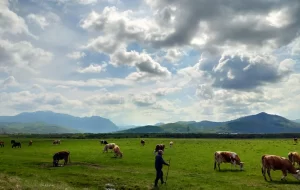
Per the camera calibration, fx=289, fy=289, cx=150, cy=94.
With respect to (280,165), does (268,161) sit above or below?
above

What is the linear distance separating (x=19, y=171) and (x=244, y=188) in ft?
82.9

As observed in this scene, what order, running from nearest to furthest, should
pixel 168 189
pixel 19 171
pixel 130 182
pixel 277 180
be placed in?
pixel 168 189 < pixel 130 182 < pixel 277 180 < pixel 19 171

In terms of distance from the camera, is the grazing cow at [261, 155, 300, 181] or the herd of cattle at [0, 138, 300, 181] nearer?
the grazing cow at [261, 155, 300, 181]

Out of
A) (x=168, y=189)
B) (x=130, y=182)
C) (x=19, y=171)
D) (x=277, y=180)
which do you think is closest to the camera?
(x=168, y=189)

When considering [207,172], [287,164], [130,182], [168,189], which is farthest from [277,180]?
[130,182]

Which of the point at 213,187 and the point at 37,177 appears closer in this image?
the point at 213,187

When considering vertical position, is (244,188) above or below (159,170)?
below

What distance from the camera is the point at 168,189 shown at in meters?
24.8

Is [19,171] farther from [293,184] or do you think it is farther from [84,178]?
[293,184]

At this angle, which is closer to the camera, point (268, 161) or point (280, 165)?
point (280, 165)

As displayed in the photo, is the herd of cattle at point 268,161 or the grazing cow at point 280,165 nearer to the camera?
the grazing cow at point 280,165

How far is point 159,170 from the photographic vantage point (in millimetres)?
25734

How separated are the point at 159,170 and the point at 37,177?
1324 cm

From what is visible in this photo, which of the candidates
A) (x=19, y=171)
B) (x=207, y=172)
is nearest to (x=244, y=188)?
(x=207, y=172)
